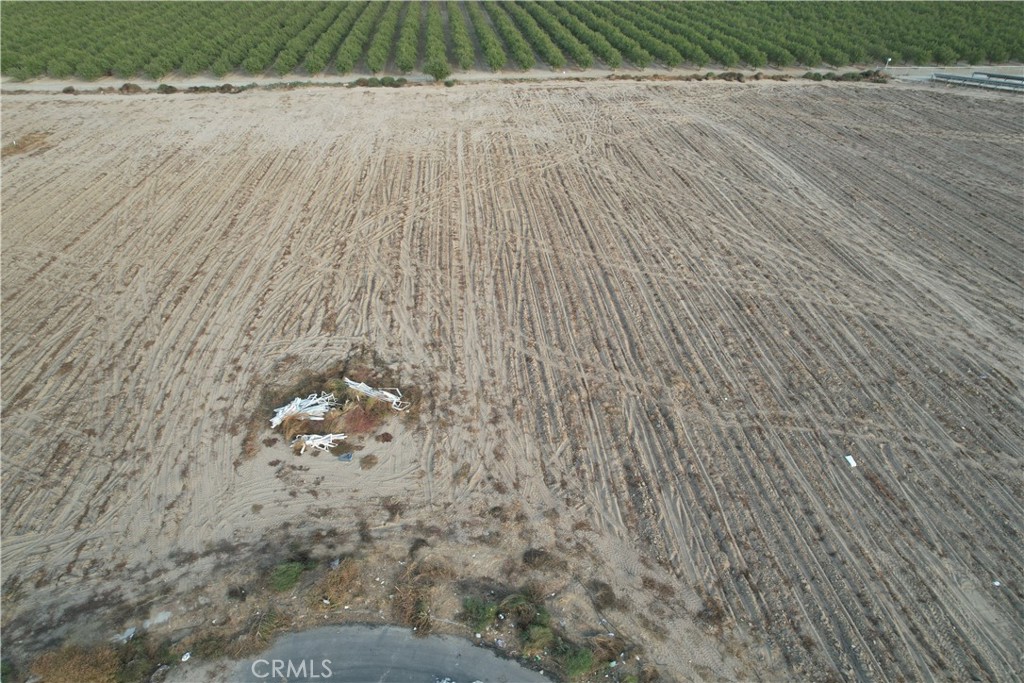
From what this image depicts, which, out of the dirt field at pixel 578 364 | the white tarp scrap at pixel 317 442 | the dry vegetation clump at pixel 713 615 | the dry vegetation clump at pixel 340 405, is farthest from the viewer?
the dry vegetation clump at pixel 340 405

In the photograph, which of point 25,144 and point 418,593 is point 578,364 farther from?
point 25,144

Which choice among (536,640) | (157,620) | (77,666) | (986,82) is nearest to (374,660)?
(536,640)

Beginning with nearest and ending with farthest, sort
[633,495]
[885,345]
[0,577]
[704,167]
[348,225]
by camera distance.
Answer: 1. [0,577]
2. [633,495]
3. [885,345]
4. [348,225]
5. [704,167]

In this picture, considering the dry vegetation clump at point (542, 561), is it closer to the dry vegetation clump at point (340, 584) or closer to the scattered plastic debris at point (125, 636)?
the dry vegetation clump at point (340, 584)

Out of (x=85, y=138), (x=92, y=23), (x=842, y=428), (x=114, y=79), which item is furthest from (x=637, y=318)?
(x=92, y=23)

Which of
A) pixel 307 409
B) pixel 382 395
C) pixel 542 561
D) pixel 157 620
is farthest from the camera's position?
pixel 382 395

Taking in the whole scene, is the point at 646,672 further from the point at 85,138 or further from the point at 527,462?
the point at 85,138

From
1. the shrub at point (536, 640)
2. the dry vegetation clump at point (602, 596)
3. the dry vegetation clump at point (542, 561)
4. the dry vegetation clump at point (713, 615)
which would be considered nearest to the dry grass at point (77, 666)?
the shrub at point (536, 640)
